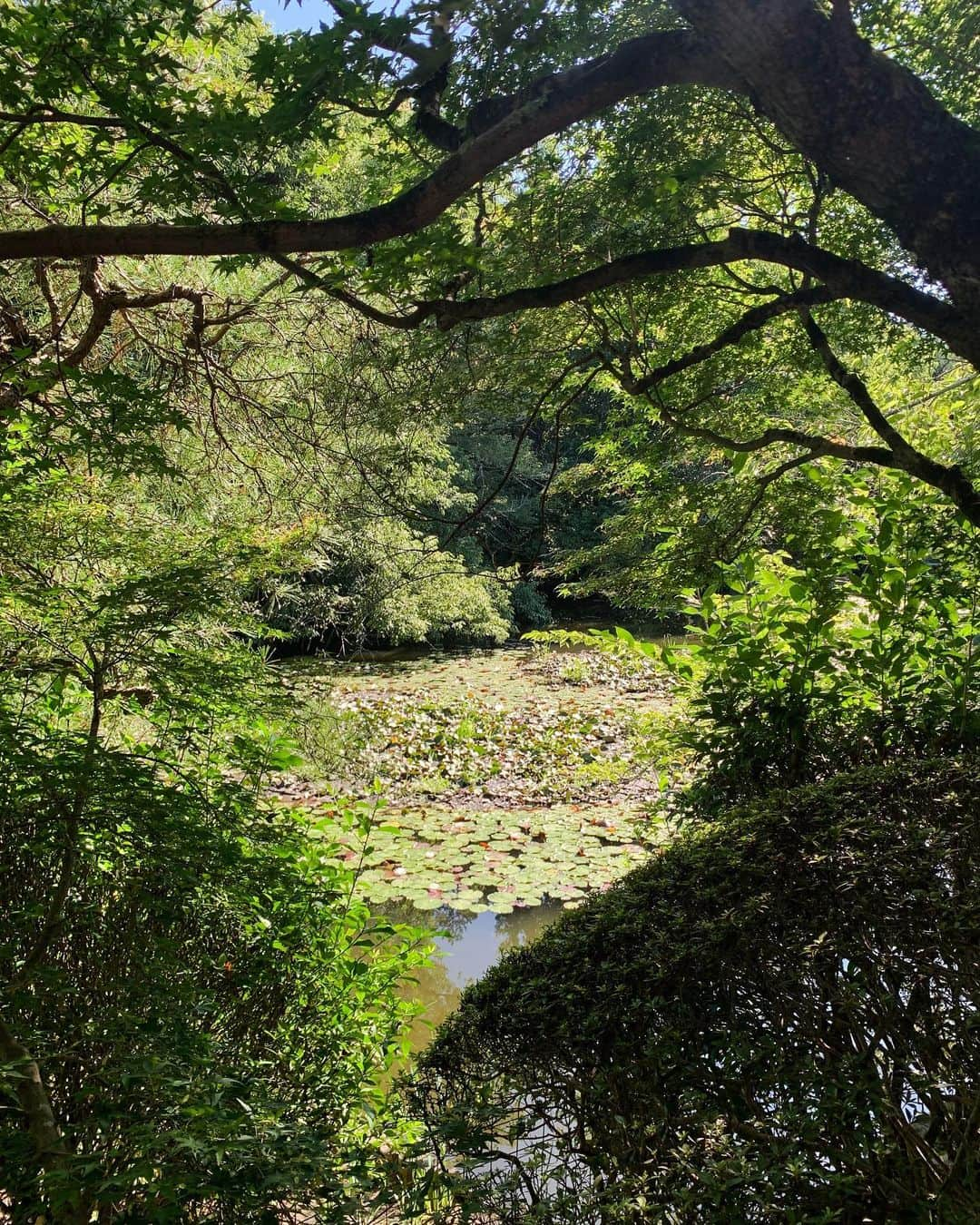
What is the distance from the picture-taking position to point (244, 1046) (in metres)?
2.22

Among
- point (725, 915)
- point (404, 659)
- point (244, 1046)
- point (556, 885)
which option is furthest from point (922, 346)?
point (404, 659)

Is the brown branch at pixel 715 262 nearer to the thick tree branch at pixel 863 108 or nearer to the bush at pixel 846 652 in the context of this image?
the thick tree branch at pixel 863 108

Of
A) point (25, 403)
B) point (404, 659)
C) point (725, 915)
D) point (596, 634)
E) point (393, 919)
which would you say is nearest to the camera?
point (725, 915)

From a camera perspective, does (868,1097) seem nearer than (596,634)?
Yes

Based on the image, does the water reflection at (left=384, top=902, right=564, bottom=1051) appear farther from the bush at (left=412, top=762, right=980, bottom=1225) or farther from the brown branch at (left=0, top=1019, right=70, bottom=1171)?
the brown branch at (left=0, top=1019, right=70, bottom=1171)

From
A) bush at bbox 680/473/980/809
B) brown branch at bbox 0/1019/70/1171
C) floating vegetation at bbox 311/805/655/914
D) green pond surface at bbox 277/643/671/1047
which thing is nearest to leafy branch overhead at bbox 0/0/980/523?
bush at bbox 680/473/980/809

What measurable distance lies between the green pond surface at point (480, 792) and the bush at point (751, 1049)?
48.5 inches

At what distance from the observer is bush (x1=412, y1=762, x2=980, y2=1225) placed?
147cm

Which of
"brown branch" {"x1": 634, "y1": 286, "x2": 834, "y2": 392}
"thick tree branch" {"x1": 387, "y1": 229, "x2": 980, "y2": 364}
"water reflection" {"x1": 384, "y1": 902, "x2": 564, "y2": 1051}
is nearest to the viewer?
"thick tree branch" {"x1": 387, "y1": 229, "x2": 980, "y2": 364}

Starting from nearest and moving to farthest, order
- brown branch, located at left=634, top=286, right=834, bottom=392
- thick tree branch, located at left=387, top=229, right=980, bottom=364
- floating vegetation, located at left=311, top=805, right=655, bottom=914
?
thick tree branch, located at left=387, top=229, right=980, bottom=364, brown branch, located at left=634, top=286, right=834, bottom=392, floating vegetation, located at left=311, top=805, right=655, bottom=914

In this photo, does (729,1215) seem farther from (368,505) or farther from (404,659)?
(404,659)

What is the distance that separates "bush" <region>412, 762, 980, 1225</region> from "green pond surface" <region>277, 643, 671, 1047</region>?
4.04 feet

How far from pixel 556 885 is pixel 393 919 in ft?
3.67

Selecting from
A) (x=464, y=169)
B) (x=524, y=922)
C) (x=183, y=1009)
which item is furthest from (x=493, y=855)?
(x=464, y=169)
